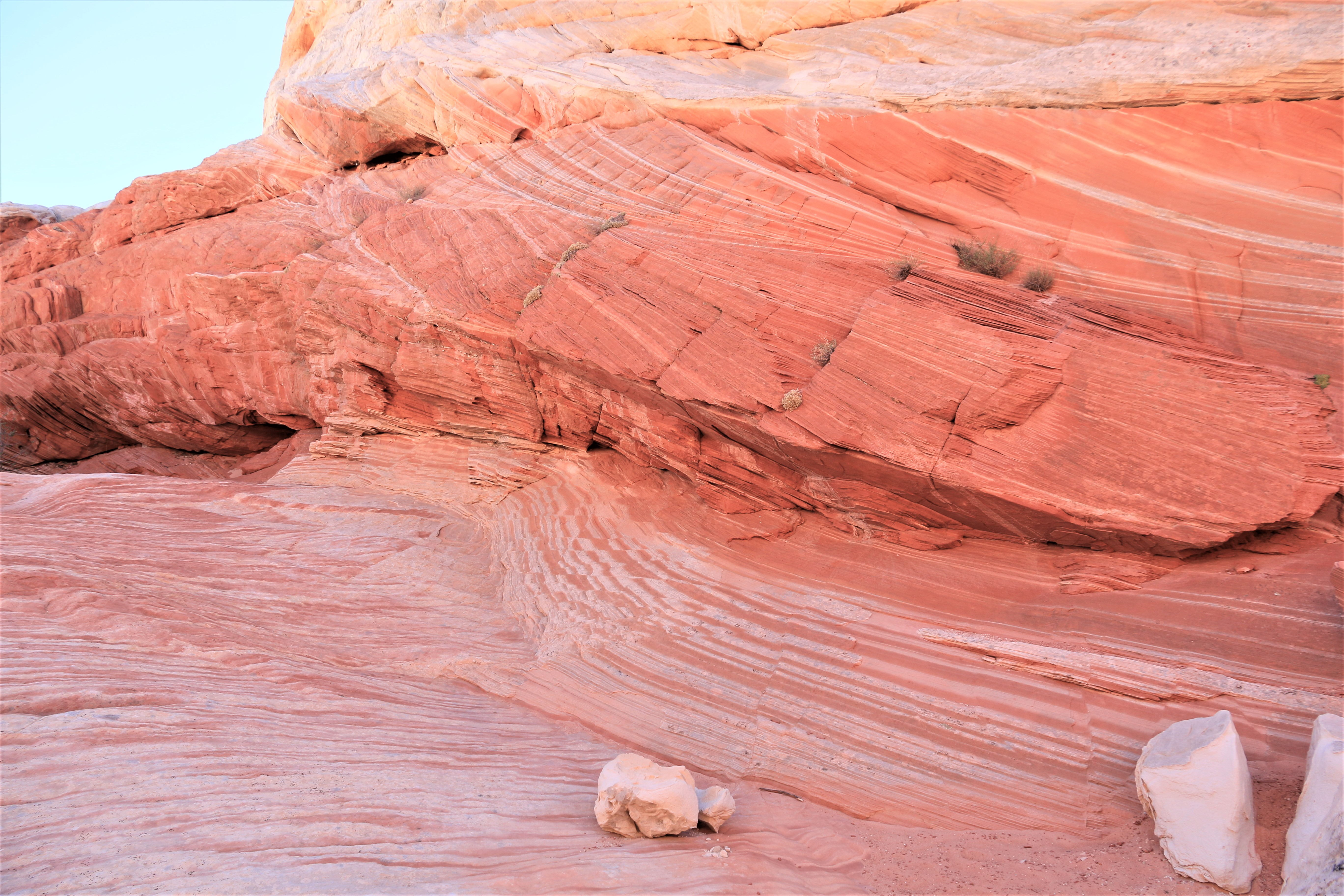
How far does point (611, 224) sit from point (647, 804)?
9.62m

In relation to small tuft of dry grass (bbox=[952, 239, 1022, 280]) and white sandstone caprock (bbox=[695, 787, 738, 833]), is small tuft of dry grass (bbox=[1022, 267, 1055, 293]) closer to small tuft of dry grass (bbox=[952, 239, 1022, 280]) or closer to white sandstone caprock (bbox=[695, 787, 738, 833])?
small tuft of dry grass (bbox=[952, 239, 1022, 280])

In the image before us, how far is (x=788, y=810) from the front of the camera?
22.6 feet

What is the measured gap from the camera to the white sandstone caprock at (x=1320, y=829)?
15.6ft

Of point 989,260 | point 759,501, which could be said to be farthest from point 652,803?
point 989,260

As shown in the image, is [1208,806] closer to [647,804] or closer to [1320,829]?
[1320,829]

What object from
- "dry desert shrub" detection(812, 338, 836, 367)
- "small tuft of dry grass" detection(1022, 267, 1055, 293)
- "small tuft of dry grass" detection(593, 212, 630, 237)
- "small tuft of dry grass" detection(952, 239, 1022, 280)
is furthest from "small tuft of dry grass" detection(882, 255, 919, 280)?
"small tuft of dry grass" detection(593, 212, 630, 237)

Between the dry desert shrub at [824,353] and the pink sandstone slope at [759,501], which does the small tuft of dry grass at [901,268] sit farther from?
the dry desert shrub at [824,353]

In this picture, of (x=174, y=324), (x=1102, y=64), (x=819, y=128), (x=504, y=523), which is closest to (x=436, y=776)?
(x=504, y=523)

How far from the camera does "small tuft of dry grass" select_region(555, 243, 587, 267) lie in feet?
41.4

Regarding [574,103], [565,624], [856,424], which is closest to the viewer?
[856,424]

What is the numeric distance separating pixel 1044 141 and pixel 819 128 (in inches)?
134

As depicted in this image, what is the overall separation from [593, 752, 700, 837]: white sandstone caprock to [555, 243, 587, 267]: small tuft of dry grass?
28.7ft

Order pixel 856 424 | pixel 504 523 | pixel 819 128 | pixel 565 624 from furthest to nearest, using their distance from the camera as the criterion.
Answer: pixel 504 523
pixel 819 128
pixel 565 624
pixel 856 424

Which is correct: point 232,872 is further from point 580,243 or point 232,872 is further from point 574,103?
point 574,103
